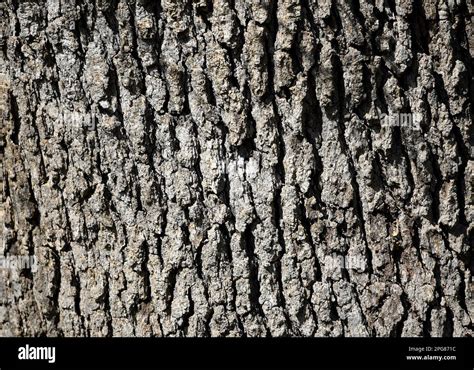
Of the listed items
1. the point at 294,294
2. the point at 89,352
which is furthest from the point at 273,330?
the point at 89,352

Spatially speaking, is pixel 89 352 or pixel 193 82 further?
pixel 89 352

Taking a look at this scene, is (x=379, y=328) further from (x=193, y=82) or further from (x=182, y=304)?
(x=193, y=82)

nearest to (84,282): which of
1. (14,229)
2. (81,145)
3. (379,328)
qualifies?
(14,229)

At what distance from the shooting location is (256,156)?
7.02ft

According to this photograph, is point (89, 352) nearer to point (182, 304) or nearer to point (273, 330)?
point (182, 304)

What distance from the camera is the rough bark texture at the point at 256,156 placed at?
2.11 meters

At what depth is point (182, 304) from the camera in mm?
2205

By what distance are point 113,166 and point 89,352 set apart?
2.33 ft

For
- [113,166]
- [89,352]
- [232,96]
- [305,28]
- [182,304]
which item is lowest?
[89,352]

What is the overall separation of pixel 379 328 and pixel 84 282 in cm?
107

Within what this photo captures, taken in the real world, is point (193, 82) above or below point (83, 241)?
above

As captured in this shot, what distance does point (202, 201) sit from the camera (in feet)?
7.11

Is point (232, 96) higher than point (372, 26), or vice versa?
point (372, 26)

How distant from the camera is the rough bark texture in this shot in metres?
2.11
